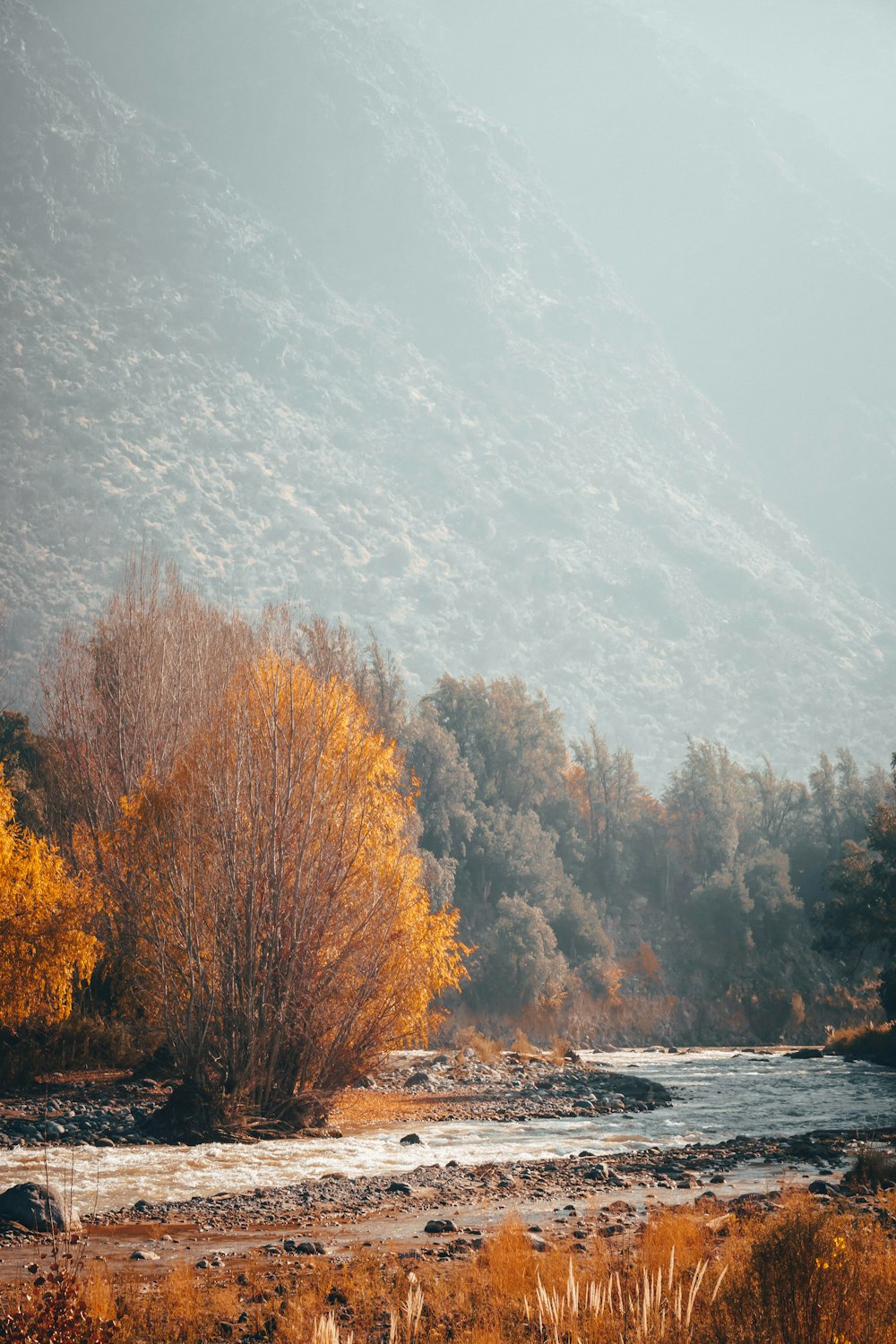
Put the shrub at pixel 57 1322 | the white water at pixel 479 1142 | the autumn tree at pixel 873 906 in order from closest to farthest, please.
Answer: the shrub at pixel 57 1322
the white water at pixel 479 1142
the autumn tree at pixel 873 906

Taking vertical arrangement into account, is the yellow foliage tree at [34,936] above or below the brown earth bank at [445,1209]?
above

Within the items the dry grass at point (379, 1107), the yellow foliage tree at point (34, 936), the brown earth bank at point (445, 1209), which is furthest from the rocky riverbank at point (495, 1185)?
the yellow foliage tree at point (34, 936)

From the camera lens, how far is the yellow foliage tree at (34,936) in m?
22.8

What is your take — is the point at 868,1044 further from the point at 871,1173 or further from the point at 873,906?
the point at 871,1173

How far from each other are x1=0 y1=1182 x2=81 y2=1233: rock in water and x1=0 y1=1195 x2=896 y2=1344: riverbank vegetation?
2.50 metres

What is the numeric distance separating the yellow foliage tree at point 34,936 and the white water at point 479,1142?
5225 mm

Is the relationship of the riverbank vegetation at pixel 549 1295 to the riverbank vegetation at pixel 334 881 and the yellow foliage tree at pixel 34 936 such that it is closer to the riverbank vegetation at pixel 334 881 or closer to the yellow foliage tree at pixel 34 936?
the riverbank vegetation at pixel 334 881

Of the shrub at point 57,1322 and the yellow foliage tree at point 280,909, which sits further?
the yellow foliage tree at point 280,909

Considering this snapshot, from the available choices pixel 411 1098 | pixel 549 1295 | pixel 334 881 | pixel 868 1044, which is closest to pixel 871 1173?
pixel 549 1295

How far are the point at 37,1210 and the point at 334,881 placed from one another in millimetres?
9039

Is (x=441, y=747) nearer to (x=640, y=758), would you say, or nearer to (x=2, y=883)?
(x=2, y=883)

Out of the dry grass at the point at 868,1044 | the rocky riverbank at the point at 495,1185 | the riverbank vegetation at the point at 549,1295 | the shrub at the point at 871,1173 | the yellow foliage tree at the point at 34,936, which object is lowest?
the dry grass at the point at 868,1044

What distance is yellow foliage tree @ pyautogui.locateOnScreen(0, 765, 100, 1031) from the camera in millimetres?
22750

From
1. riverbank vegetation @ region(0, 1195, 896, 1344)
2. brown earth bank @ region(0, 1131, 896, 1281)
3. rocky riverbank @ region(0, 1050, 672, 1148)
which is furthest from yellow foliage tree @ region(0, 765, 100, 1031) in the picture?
riverbank vegetation @ region(0, 1195, 896, 1344)
